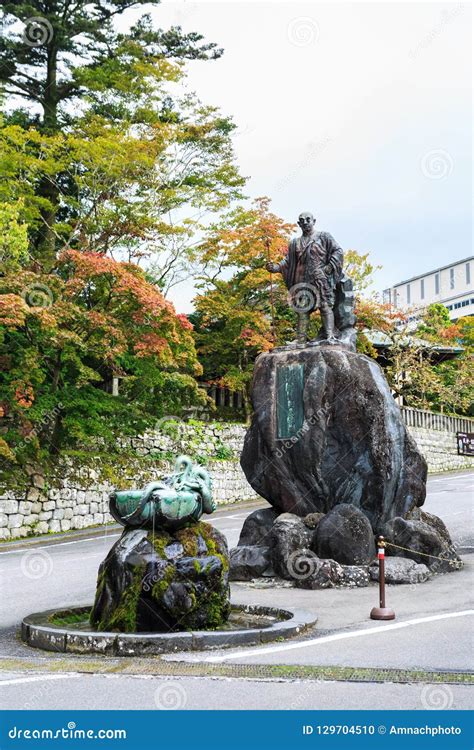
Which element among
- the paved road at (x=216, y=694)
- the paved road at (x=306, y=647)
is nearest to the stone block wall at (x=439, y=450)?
the paved road at (x=306, y=647)

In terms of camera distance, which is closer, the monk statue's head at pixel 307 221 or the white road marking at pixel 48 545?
the monk statue's head at pixel 307 221

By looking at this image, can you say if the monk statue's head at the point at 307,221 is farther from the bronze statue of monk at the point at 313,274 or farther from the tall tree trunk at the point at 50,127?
the tall tree trunk at the point at 50,127

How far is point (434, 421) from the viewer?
4491cm

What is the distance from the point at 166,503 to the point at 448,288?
3033 inches

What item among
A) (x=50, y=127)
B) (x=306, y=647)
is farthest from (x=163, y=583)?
(x=50, y=127)

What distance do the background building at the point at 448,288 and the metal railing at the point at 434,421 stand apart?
3046 centimetres

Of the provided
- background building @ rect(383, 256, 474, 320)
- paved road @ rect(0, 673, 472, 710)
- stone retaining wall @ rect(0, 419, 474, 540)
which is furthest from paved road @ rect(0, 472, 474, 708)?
background building @ rect(383, 256, 474, 320)

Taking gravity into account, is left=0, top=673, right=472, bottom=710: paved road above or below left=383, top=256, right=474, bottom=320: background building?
below

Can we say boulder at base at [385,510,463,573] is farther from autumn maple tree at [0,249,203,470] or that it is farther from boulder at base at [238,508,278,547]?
autumn maple tree at [0,249,203,470]

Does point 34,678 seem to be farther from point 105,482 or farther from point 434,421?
point 434,421

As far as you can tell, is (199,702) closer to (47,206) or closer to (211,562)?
(211,562)

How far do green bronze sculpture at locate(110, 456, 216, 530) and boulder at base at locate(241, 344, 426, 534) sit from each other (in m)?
5.42

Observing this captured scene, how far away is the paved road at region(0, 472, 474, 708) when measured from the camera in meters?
6.76

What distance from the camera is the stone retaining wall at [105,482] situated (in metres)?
23.0
